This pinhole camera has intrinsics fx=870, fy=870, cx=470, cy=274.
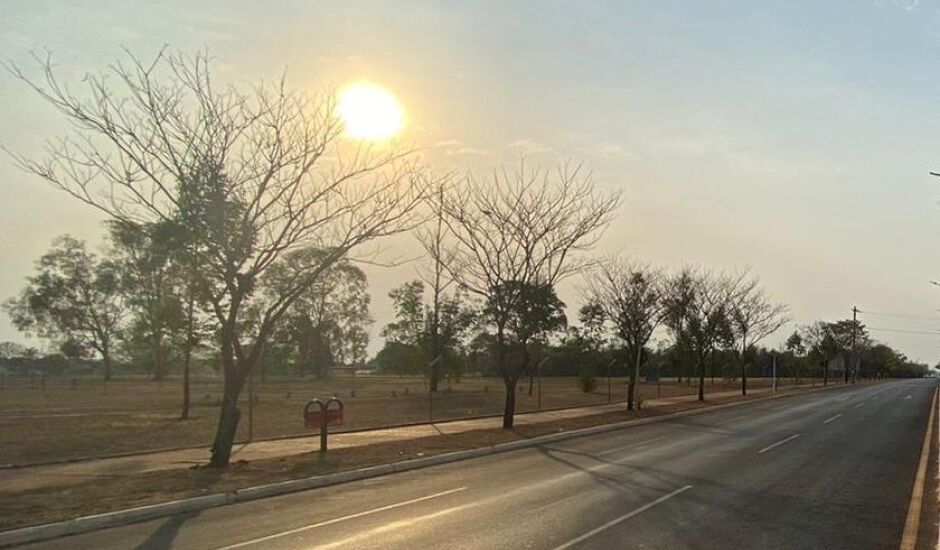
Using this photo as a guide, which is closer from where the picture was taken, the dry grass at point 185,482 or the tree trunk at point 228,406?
the dry grass at point 185,482

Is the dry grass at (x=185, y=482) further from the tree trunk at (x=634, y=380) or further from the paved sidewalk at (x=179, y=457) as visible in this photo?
the tree trunk at (x=634, y=380)

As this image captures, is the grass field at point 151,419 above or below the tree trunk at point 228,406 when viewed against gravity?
below

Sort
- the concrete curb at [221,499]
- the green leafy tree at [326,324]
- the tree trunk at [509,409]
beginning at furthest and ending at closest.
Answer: the green leafy tree at [326,324]
the tree trunk at [509,409]
the concrete curb at [221,499]

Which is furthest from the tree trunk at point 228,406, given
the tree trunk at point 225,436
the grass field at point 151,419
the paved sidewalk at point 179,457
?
the grass field at point 151,419

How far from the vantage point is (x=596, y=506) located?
11836 millimetres

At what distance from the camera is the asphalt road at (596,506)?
9.75 m

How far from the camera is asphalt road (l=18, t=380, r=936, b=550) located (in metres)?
9.75

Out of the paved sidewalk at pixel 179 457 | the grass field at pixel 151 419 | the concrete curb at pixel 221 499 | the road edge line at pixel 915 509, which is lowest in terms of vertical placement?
the grass field at pixel 151 419

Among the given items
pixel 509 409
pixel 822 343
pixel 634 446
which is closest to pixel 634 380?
pixel 509 409

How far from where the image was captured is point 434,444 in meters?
21.5

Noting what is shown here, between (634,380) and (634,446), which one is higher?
(634,380)

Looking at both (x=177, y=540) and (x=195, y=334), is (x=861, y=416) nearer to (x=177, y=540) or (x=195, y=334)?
(x=195, y=334)

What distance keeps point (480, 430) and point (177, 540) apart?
16.6 meters

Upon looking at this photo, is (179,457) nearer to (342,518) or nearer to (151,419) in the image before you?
(342,518)
